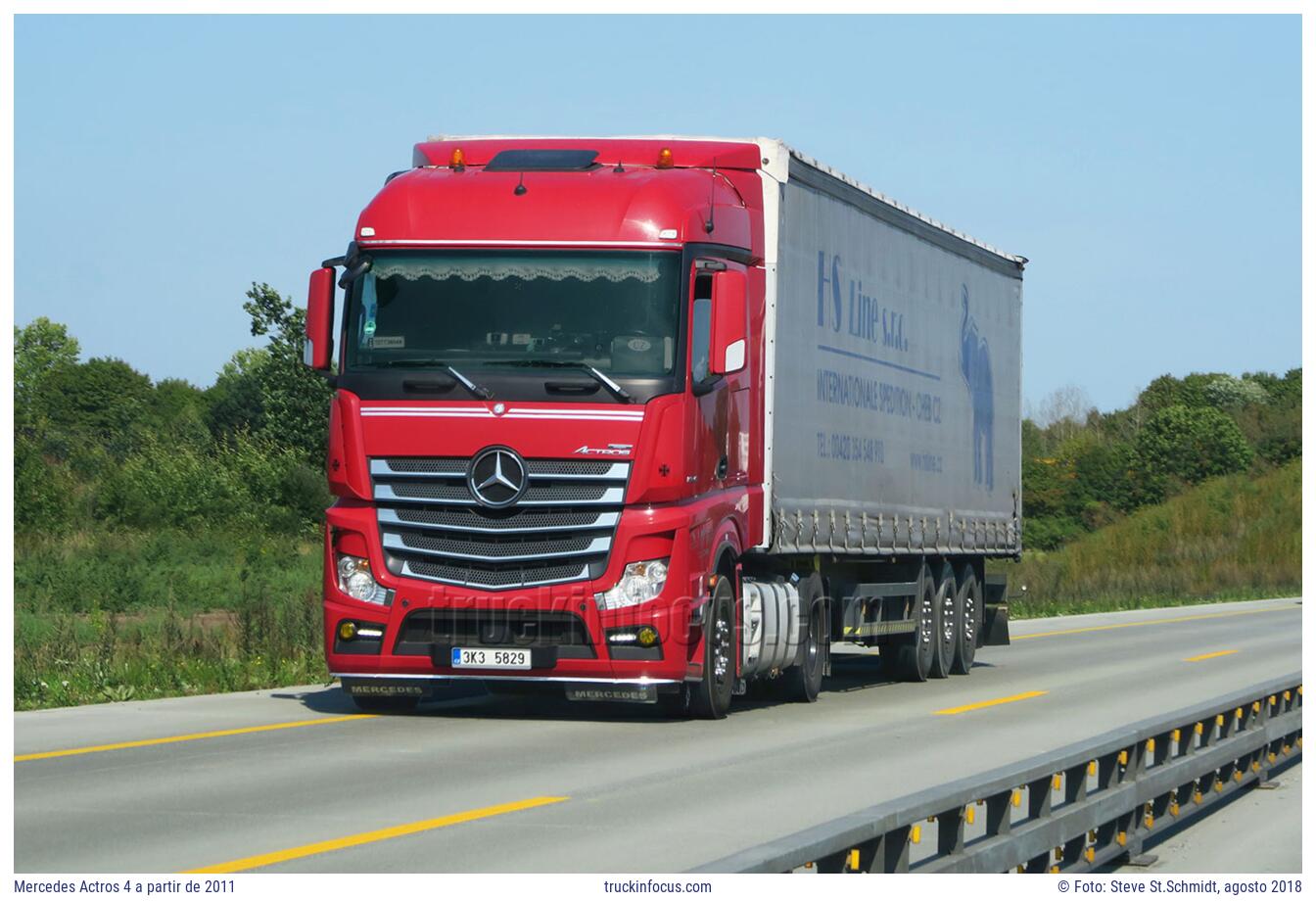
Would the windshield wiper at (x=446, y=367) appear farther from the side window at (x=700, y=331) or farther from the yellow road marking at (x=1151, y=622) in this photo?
the yellow road marking at (x=1151, y=622)

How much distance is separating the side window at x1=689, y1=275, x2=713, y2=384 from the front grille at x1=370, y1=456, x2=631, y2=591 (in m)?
0.93

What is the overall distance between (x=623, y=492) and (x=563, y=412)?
76cm

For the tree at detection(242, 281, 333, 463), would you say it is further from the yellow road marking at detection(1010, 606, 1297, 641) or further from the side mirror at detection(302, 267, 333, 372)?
the side mirror at detection(302, 267, 333, 372)

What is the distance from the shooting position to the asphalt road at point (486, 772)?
9.38 m

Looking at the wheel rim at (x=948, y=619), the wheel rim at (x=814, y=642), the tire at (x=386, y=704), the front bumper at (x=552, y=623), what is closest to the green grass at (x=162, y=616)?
the tire at (x=386, y=704)

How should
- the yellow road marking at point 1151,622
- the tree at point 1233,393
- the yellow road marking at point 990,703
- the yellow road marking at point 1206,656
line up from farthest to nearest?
the tree at point 1233,393 → the yellow road marking at point 1151,622 → the yellow road marking at point 1206,656 → the yellow road marking at point 990,703

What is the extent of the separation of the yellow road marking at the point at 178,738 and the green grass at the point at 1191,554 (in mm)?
36089

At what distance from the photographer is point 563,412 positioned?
15.1 metres

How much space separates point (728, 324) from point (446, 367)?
214 centimetres

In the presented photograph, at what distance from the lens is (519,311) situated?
15.3 meters

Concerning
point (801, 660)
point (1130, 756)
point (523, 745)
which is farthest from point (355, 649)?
point (1130, 756)

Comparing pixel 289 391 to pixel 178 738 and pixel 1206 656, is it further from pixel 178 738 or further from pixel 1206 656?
pixel 178 738

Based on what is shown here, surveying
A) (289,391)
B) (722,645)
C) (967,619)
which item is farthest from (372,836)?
(289,391)
